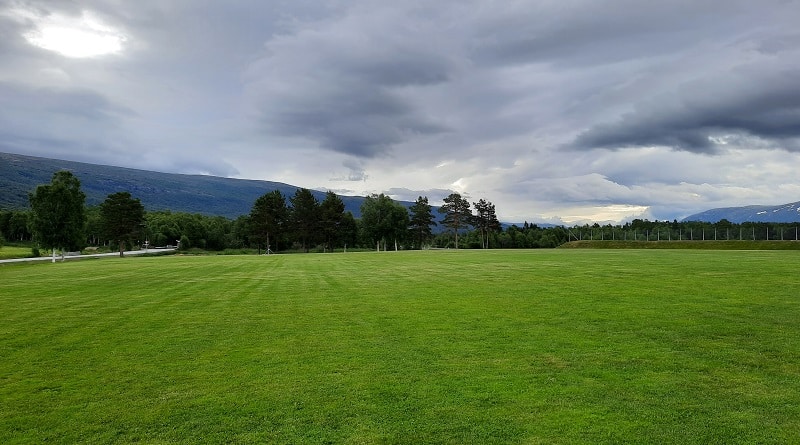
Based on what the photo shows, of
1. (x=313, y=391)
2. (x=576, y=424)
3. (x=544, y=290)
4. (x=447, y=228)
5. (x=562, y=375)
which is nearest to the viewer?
(x=576, y=424)

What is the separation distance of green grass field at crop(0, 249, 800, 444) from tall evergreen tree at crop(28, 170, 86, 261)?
58.4 metres

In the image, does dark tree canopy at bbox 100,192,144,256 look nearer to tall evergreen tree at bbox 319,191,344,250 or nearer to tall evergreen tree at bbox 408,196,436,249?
tall evergreen tree at bbox 319,191,344,250

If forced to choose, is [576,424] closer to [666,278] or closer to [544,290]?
[544,290]

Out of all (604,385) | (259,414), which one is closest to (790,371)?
(604,385)

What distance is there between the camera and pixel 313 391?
25.1ft

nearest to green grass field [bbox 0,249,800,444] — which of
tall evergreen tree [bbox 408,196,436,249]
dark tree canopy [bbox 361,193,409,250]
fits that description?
dark tree canopy [bbox 361,193,409,250]

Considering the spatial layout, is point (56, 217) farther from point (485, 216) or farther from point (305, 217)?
Answer: point (485, 216)

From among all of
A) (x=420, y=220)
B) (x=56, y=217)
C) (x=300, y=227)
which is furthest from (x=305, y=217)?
(x=56, y=217)

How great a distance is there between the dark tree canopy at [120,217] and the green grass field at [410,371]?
3262 inches

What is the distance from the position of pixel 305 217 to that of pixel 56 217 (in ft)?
168

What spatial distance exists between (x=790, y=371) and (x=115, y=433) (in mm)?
10825

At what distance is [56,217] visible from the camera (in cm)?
6425

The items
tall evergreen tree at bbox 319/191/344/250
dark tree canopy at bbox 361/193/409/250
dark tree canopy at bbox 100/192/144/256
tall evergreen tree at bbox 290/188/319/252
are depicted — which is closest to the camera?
dark tree canopy at bbox 100/192/144/256

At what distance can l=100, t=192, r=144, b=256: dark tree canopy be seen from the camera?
88.6 meters
